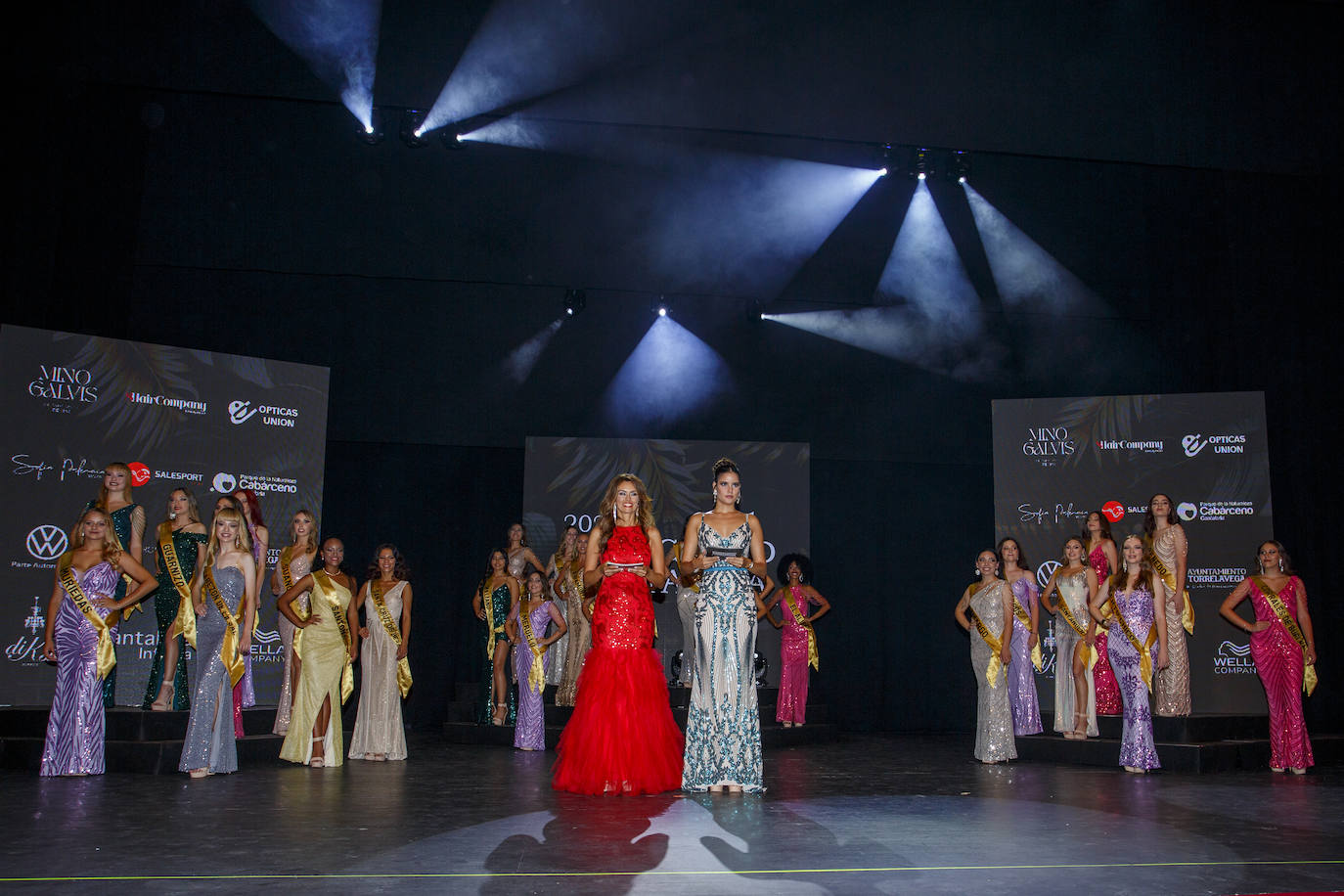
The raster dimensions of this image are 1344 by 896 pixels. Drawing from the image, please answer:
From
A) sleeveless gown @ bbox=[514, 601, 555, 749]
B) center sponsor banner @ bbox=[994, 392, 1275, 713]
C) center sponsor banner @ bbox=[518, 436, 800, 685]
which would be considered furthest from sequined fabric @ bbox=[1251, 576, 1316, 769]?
sleeveless gown @ bbox=[514, 601, 555, 749]

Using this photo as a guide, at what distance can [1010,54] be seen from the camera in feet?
28.0

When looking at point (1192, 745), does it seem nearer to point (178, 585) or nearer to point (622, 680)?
point (622, 680)

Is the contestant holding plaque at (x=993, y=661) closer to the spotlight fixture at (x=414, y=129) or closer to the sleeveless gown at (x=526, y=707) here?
the sleeveless gown at (x=526, y=707)

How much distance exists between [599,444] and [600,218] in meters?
2.15

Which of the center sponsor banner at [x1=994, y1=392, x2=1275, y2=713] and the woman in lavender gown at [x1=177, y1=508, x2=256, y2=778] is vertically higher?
the center sponsor banner at [x1=994, y1=392, x2=1275, y2=713]

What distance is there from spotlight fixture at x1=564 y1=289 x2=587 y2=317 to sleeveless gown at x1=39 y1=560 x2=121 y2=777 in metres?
5.32

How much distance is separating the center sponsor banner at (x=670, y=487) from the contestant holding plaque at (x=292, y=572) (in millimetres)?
2825

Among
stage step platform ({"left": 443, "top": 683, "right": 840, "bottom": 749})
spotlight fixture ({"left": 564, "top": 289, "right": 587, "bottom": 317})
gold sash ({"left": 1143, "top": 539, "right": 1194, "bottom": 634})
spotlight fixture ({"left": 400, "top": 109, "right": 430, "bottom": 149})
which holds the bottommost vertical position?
stage step platform ({"left": 443, "top": 683, "right": 840, "bottom": 749})

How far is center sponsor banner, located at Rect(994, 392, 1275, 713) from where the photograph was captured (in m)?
9.05

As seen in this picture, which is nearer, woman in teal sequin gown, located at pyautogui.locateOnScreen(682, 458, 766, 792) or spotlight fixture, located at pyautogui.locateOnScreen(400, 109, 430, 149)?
woman in teal sequin gown, located at pyautogui.locateOnScreen(682, 458, 766, 792)

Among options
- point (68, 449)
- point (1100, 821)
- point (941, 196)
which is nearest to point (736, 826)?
point (1100, 821)

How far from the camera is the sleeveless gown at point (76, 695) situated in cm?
583

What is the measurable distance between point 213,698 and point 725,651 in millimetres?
2964

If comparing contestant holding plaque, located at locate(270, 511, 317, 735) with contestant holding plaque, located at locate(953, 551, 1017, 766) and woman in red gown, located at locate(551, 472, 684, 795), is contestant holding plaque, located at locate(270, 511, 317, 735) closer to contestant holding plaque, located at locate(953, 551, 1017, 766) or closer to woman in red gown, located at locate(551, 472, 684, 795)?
woman in red gown, located at locate(551, 472, 684, 795)
